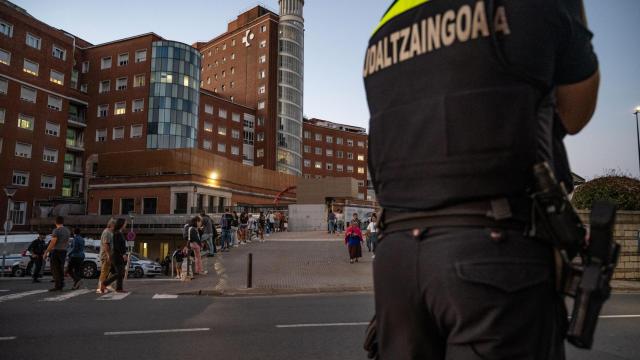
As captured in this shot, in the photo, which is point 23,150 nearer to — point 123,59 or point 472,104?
point 123,59

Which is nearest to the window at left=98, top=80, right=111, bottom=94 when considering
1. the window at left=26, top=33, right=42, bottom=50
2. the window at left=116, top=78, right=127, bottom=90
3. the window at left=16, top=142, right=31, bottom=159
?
the window at left=116, top=78, right=127, bottom=90

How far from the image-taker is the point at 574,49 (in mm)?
1586

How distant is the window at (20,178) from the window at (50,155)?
3.06 m

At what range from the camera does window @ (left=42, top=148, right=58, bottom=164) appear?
53756mm

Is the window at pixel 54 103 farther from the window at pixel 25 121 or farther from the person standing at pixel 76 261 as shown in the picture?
the person standing at pixel 76 261

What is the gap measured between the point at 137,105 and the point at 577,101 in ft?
212

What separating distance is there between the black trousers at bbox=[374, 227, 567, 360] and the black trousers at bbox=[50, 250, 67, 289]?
526 inches

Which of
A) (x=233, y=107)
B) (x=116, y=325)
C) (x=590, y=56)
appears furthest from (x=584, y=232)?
(x=233, y=107)

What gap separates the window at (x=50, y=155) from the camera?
53.8 metres

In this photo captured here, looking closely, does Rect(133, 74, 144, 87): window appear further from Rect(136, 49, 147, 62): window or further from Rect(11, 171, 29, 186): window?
Rect(11, 171, 29, 186): window

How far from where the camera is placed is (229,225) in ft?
77.6

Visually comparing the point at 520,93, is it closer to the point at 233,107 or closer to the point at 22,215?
the point at 22,215

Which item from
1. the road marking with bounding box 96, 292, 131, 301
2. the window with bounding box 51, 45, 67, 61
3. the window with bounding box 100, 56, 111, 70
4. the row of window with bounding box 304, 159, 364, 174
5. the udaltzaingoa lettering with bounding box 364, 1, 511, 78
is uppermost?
the window with bounding box 100, 56, 111, 70

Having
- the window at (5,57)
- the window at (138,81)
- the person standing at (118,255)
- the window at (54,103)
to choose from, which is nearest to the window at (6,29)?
the window at (5,57)
